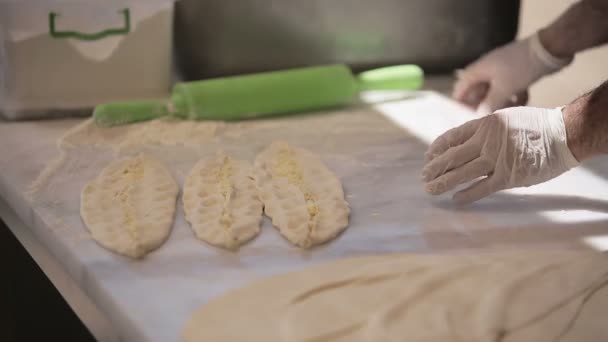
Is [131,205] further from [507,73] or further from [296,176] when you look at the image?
[507,73]

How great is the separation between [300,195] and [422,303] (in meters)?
0.47

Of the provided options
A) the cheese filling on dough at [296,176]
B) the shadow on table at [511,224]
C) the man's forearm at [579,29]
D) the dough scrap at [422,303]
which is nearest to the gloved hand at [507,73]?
the man's forearm at [579,29]

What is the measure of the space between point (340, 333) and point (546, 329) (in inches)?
12.1

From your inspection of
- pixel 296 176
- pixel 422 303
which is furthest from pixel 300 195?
pixel 422 303

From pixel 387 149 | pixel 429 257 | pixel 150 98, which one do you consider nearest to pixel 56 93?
pixel 150 98

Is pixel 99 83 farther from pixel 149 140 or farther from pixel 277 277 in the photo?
pixel 277 277

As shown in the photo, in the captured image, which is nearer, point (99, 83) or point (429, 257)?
point (429, 257)

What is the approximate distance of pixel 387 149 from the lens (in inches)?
77.1

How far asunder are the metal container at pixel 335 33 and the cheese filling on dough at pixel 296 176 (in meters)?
0.55

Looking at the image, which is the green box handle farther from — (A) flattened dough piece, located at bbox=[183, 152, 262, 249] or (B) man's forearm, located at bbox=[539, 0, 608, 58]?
(B) man's forearm, located at bbox=[539, 0, 608, 58]

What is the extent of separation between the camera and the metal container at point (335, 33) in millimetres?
2269

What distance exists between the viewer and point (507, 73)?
2.21 m

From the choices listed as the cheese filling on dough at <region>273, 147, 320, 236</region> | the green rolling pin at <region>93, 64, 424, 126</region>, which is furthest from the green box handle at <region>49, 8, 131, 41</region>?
the cheese filling on dough at <region>273, 147, 320, 236</region>

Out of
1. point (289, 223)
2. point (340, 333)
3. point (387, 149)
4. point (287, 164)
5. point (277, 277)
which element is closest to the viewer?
point (340, 333)
